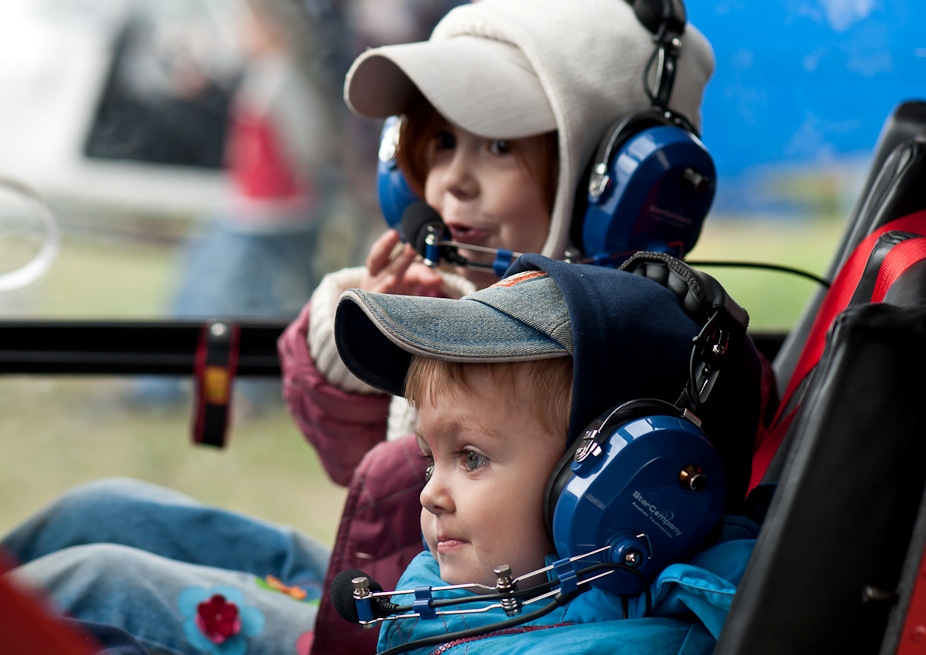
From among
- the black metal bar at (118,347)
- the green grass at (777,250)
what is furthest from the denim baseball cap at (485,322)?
the green grass at (777,250)

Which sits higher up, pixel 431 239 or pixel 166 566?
pixel 431 239

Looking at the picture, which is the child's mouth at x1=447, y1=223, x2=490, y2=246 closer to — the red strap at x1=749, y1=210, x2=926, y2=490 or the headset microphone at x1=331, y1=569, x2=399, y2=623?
the red strap at x1=749, y1=210, x2=926, y2=490

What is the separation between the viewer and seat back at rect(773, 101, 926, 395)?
3.84ft

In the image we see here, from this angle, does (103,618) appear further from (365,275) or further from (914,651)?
(914,651)

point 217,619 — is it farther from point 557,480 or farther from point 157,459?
point 157,459

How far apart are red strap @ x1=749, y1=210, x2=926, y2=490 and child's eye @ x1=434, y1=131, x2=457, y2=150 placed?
1.78ft

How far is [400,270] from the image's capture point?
1.31 metres

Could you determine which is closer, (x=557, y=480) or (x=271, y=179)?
(x=557, y=480)

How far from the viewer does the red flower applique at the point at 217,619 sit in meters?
1.20

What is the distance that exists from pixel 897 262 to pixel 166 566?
3.12 ft

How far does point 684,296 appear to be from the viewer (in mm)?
838

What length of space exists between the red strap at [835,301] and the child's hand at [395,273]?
48 cm

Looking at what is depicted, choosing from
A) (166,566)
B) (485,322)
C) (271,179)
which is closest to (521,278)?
(485,322)

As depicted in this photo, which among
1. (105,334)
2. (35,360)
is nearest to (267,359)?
(105,334)
